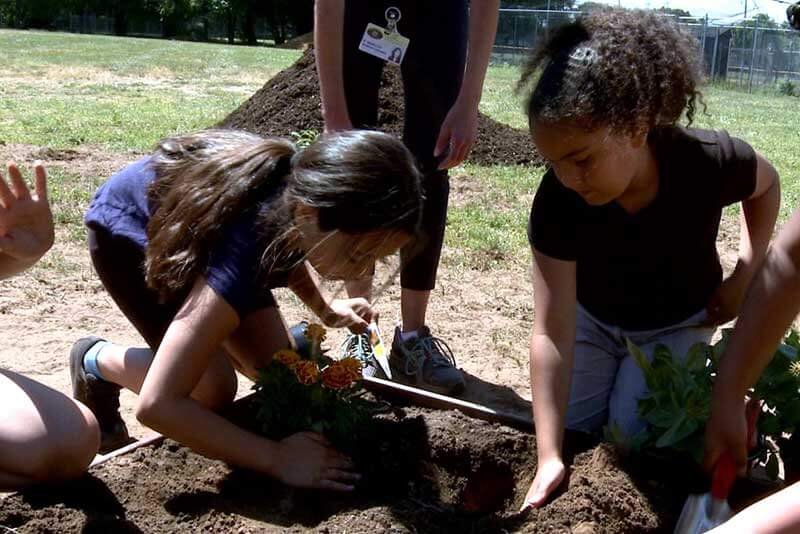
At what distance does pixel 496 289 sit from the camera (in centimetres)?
474

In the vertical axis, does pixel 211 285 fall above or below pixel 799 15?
below

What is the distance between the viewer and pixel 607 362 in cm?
313

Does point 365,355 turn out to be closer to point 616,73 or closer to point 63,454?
point 63,454

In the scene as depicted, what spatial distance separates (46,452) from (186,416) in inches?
14.6

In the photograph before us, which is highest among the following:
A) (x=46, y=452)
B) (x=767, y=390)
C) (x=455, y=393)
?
Answer: (x=767, y=390)

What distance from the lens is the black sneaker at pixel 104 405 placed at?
307 cm

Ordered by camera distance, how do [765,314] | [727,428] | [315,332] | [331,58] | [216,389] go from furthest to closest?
[331,58], [216,389], [315,332], [727,428], [765,314]

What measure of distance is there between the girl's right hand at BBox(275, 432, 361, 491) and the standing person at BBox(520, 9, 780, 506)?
49 cm

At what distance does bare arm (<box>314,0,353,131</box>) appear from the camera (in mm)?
3289

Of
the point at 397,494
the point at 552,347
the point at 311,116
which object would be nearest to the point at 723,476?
the point at 552,347

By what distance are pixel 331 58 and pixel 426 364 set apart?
1.14 meters

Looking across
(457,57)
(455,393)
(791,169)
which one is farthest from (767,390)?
(791,169)

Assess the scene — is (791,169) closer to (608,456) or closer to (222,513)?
(608,456)

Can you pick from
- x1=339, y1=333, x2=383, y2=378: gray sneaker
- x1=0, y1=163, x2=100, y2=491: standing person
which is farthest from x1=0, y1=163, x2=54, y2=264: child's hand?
x1=339, y1=333, x2=383, y2=378: gray sneaker
